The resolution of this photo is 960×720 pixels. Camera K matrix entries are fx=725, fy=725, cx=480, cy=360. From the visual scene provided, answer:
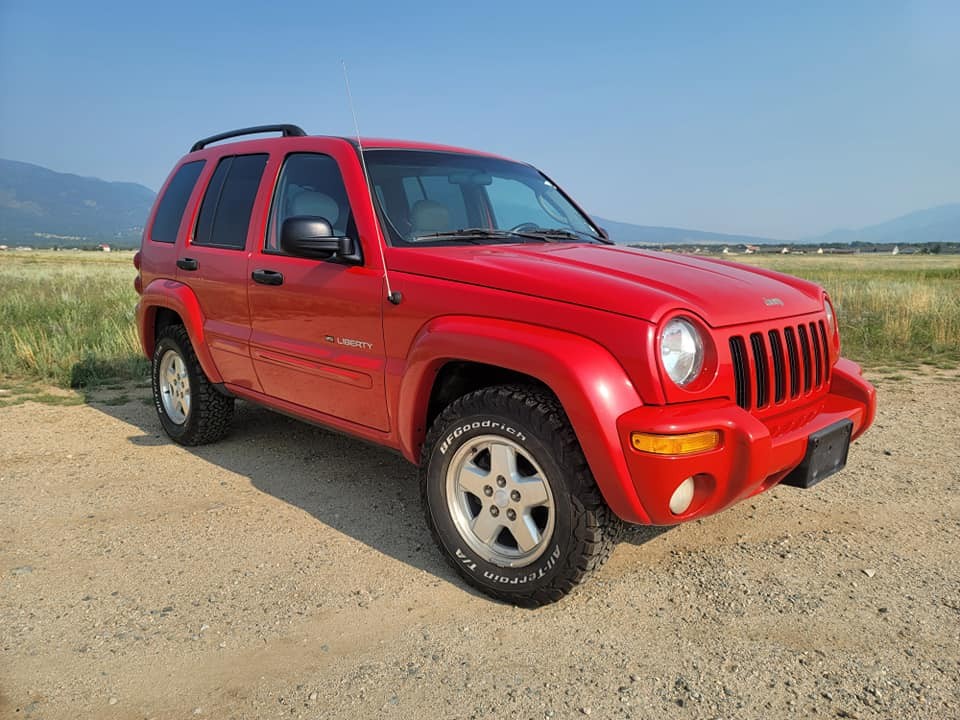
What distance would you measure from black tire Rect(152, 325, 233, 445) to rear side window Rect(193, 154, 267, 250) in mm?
750

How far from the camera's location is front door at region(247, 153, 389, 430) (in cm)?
339

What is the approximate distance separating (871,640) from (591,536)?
1.06m

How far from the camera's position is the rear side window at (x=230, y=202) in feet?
13.9

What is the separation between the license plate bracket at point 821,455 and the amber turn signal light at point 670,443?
61 cm

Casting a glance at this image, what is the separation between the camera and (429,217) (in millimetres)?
3551

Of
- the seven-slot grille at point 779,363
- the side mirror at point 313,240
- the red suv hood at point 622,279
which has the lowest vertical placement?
the seven-slot grille at point 779,363

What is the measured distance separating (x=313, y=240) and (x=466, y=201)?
970 mm

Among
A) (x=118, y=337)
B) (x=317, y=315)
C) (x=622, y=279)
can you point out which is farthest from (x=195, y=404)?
(x=118, y=337)

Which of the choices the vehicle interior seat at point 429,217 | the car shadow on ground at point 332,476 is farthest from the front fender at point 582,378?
the car shadow on ground at point 332,476

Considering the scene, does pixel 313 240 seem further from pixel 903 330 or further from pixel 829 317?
pixel 903 330

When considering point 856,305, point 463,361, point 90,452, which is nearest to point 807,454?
point 463,361

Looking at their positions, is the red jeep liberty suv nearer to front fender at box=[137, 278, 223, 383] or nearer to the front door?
the front door

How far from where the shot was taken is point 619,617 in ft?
9.16

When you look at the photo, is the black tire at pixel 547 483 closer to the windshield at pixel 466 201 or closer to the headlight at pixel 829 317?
the windshield at pixel 466 201
